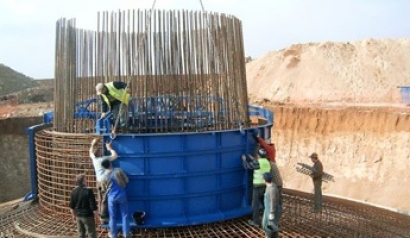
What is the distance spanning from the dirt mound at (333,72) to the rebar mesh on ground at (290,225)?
79.4ft

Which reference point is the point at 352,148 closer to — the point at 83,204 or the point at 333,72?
→ the point at 333,72

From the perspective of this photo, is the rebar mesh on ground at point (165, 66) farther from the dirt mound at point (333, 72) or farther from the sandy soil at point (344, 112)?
the dirt mound at point (333, 72)

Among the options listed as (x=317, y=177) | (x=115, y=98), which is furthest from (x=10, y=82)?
(x=317, y=177)

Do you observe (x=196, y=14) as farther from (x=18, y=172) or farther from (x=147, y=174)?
(x=18, y=172)

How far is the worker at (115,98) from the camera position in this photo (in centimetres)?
762

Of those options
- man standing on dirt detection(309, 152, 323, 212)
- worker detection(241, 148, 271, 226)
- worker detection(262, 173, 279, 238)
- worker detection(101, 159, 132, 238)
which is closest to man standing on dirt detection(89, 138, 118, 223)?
worker detection(101, 159, 132, 238)

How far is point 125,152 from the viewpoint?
7.49 m

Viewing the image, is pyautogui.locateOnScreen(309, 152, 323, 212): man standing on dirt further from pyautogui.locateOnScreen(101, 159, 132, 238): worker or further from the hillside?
the hillside

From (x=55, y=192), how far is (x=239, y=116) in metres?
3.89

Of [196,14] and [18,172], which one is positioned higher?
[196,14]

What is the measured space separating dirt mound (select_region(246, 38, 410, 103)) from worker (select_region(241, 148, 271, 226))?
86.9 ft

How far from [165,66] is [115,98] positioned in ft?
3.48

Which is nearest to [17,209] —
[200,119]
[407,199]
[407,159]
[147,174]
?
[147,174]

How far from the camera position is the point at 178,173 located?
24.8 ft
